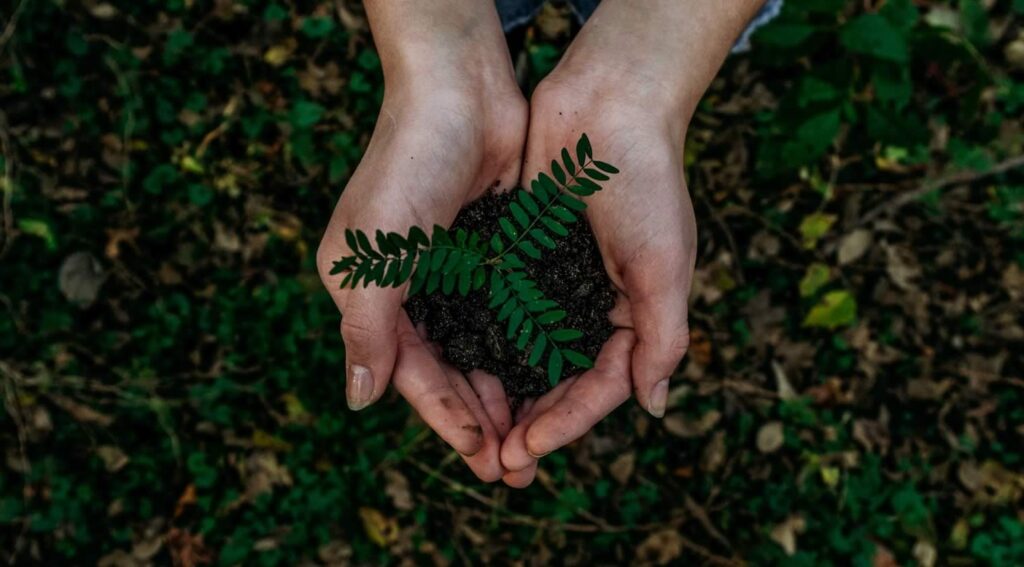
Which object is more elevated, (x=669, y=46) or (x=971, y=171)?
(x=669, y=46)

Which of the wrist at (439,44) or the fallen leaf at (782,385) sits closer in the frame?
the wrist at (439,44)

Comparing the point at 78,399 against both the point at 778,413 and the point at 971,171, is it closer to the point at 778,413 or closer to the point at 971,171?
the point at 778,413

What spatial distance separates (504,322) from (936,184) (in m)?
2.62

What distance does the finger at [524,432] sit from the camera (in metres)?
2.62

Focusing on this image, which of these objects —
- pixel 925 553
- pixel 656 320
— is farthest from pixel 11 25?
pixel 925 553

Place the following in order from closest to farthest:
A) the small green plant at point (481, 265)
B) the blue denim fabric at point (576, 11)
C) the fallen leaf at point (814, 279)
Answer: the small green plant at point (481, 265) → the blue denim fabric at point (576, 11) → the fallen leaf at point (814, 279)

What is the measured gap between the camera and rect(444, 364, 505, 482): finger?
2.65 metres

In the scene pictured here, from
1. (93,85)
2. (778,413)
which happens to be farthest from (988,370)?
(93,85)

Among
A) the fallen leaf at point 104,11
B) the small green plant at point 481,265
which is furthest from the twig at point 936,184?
the fallen leaf at point 104,11

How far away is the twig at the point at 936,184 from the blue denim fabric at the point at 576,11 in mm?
1074

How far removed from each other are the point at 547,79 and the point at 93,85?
2.55 m

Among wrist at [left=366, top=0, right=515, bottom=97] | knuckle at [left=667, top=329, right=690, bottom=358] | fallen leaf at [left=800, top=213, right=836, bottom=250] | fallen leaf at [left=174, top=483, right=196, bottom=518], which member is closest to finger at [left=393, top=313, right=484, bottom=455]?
knuckle at [left=667, top=329, right=690, bottom=358]

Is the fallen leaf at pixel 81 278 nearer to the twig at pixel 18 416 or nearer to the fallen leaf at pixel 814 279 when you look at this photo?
the twig at pixel 18 416

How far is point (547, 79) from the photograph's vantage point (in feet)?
9.68
